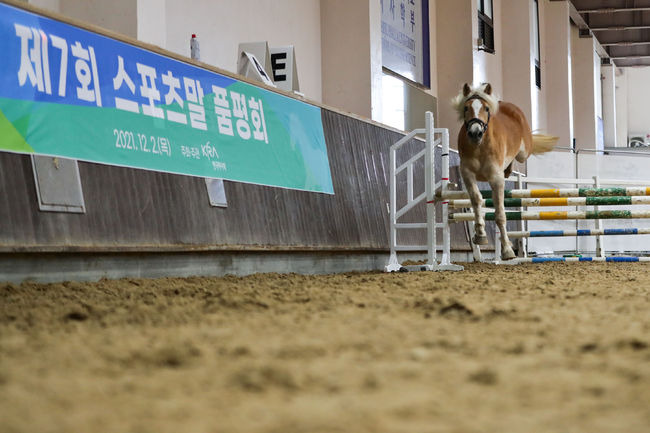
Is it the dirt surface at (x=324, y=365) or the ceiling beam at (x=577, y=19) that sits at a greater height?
the ceiling beam at (x=577, y=19)

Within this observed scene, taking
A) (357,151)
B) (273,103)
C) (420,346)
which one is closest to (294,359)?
(420,346)

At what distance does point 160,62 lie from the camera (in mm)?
5523

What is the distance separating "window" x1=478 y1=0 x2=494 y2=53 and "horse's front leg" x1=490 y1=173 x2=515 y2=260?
969cm

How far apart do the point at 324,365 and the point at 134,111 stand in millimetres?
3559

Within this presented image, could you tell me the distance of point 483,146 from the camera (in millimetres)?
7219

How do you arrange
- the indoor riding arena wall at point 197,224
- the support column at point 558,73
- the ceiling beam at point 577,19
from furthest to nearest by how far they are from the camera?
the ceiling beam at point 577,19, the support column at point 558,73, the indoor riding arena wall at point 197,224

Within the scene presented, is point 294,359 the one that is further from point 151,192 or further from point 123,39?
point 123,39

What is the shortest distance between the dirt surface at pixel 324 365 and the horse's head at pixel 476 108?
327cm

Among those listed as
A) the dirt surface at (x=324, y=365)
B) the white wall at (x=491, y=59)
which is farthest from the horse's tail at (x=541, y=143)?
the white wall at (x=491, y=59)

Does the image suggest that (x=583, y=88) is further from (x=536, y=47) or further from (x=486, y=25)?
(x=486, y=25)

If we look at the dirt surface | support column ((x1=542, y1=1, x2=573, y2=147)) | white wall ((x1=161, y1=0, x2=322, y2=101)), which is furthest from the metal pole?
support column ((x1=542, y1=1, x2=573, y2=147))

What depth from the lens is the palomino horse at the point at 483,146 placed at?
6887mm

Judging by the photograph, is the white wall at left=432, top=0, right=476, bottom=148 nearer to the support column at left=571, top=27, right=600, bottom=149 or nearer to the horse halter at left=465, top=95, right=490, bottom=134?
the horse halter at left=465, top=95, right=490, bottom=134

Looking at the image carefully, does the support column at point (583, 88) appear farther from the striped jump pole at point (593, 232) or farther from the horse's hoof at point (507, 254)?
the horse's hoof at point (507, 254)
